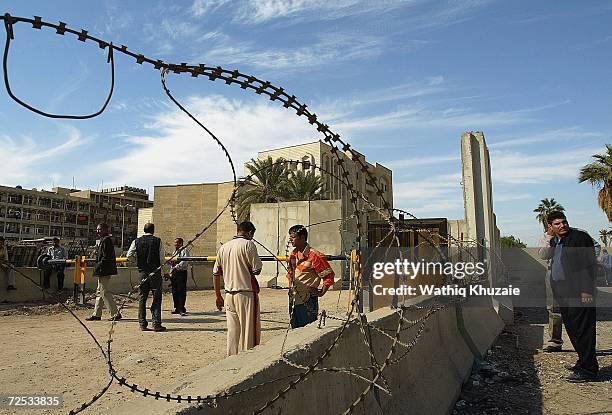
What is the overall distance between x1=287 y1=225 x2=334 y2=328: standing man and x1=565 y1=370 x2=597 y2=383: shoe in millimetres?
3182

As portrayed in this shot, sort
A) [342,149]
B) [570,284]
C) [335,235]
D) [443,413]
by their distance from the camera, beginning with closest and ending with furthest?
[342,149] → [443,413] → [570,284] → [335,235]

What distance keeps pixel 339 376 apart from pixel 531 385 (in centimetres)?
387

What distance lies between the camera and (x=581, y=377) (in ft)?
19.6

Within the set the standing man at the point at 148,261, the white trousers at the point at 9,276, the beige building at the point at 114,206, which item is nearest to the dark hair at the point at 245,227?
the standing man at the point at 148,261

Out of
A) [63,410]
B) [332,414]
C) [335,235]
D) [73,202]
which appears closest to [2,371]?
[63,410]

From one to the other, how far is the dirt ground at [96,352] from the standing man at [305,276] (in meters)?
0.38

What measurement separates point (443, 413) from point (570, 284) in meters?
2.78

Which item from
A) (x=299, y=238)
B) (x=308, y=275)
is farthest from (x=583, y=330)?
(x=299, y=238)

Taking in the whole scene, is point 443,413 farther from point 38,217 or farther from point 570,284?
point 38,217

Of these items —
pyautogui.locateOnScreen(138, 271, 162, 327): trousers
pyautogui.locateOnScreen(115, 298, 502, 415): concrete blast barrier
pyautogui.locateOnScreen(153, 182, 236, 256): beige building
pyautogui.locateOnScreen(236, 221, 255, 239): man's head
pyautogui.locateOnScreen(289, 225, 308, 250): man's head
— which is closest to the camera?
pyautogui.locateOnScreen(115, 298, 502, 415): concrete blast barrier

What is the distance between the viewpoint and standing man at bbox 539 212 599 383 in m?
5.96

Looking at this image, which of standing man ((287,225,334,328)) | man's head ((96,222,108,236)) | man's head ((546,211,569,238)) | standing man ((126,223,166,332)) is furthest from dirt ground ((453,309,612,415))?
man's head ((96,222,108,236))

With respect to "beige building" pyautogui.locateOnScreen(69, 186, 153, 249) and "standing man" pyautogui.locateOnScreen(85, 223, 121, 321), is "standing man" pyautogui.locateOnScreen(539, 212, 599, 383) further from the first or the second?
"beige building" pyautogui.locateOnScreen(69, 186, 153, 249)

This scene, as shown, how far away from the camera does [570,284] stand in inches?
246
